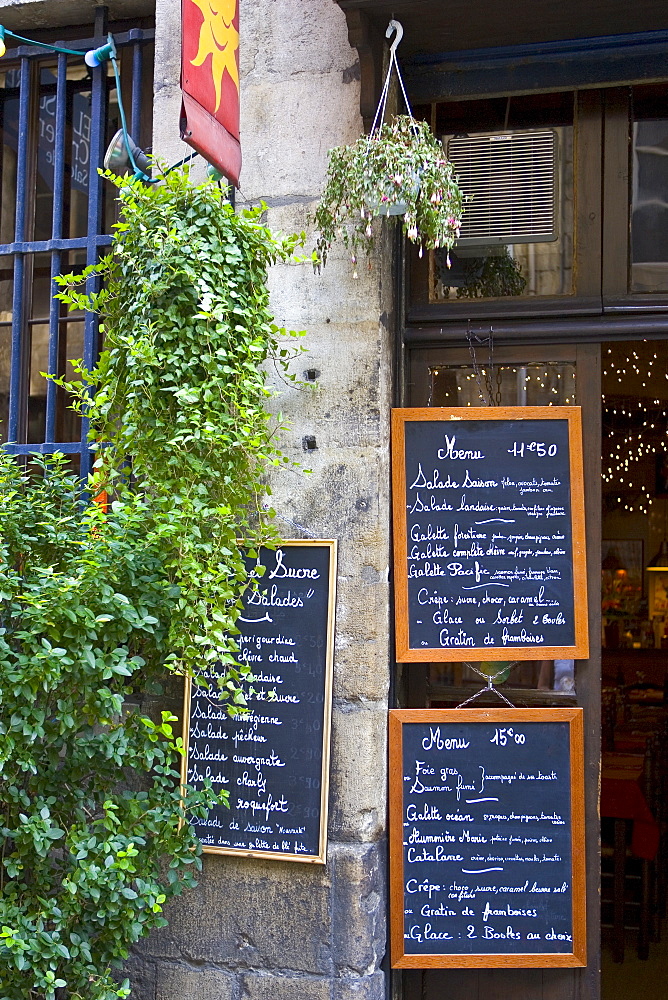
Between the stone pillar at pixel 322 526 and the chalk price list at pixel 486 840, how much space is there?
0.14 metres

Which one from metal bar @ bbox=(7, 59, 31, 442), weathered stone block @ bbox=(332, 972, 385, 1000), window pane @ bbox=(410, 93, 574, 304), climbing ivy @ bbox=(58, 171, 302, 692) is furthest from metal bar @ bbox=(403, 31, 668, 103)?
weathered stone block @ bbox=(332, 972, 385, 1000)

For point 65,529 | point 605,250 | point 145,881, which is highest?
point 605,250

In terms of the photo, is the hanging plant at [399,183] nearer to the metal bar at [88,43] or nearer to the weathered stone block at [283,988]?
the metal bar at [88,43]

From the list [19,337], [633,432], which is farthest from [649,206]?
[633,432]

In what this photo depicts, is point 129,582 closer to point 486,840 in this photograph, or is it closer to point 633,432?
point 486,840

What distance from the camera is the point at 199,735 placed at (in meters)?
3.66

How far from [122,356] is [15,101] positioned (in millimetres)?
1924

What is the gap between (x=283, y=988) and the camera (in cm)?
356

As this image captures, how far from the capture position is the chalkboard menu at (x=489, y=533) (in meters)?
3.64

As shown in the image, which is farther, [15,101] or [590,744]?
[15,101]

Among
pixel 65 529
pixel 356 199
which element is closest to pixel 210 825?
pixel 65 529

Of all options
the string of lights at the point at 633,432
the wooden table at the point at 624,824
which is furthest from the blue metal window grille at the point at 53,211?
the string of lights at the point at 633,432

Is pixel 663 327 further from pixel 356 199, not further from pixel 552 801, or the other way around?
pixel 552 801

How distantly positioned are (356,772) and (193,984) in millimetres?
983
